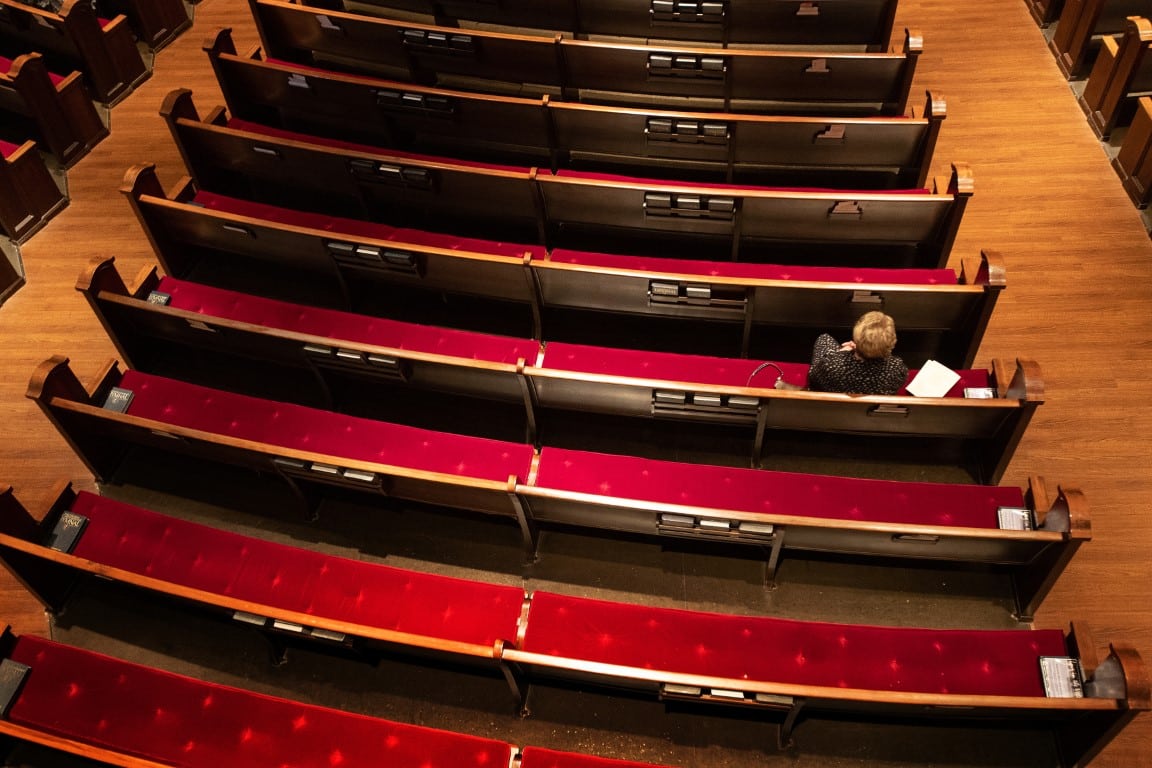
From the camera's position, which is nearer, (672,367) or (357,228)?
(672,367)

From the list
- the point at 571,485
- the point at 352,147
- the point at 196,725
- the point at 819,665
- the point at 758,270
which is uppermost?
the point at 352,147

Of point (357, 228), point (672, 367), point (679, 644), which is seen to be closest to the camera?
point (679, 644)

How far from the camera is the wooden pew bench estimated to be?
1.27 meters

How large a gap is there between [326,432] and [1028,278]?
147 centimetres

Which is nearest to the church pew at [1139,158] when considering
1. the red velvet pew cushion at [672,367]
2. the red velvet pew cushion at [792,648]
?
the red velvet pew cushion at [672,367]

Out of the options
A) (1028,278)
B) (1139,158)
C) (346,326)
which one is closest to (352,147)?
(346,326)

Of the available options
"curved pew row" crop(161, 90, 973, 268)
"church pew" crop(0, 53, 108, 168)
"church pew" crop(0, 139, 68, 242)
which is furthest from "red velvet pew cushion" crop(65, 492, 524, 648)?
"church pew" crop(0, 53, 108, 168)

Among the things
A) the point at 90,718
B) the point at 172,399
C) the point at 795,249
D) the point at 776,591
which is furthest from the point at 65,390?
the point at 795,249

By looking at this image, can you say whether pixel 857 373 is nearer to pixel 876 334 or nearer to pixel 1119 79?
pixel 876 334

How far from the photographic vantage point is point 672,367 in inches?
61.5

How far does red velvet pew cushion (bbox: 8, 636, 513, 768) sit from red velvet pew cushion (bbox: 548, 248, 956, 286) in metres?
0.89

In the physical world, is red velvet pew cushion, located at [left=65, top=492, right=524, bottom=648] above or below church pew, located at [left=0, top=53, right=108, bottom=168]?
below

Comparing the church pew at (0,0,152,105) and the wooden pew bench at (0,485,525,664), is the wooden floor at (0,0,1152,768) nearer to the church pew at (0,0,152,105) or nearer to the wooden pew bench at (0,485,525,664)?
the church pew at (0,0,152,105)

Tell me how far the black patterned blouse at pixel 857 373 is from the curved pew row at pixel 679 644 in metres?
0.38
